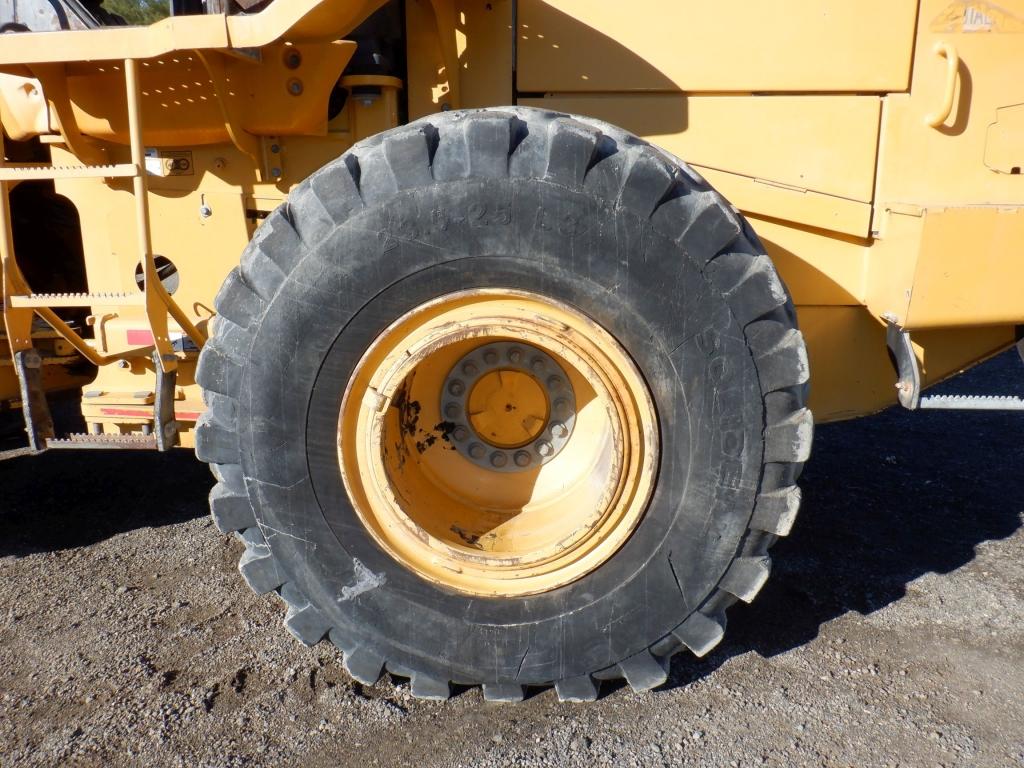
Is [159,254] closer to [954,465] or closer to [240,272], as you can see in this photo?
[240,272]

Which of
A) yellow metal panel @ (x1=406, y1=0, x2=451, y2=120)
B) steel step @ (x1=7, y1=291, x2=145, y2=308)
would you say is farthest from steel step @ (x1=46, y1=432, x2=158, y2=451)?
yellow metal panel @ (x1=406, y1=0, x2=451, y2=120)

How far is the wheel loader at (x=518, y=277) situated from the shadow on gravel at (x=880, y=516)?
693 mm

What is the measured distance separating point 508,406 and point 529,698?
930 millimetres

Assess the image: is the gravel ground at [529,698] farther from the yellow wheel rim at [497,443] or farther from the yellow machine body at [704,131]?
A: the yellow machine body at [704,131]

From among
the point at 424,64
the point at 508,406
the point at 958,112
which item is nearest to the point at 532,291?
the point at 508,406

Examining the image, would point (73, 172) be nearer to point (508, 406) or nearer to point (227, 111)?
point (227, 111)

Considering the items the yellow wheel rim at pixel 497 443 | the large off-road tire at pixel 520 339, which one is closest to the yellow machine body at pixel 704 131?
the large off-road tire at pixel 520 339

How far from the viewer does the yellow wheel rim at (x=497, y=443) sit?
2.31 metres

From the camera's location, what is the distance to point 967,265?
266 cm

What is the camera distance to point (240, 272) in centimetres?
238

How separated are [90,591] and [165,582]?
278mm

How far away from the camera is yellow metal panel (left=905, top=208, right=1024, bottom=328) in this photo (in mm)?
2645

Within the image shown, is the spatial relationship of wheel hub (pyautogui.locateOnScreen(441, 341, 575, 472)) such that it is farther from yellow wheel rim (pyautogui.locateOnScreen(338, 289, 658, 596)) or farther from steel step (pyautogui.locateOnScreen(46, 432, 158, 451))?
steel step (pyautogui.locateOnScreen(46, 432, 158, 451))

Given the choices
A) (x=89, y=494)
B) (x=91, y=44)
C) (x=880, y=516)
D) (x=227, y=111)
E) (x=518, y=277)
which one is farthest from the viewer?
(x=89, y=494)
